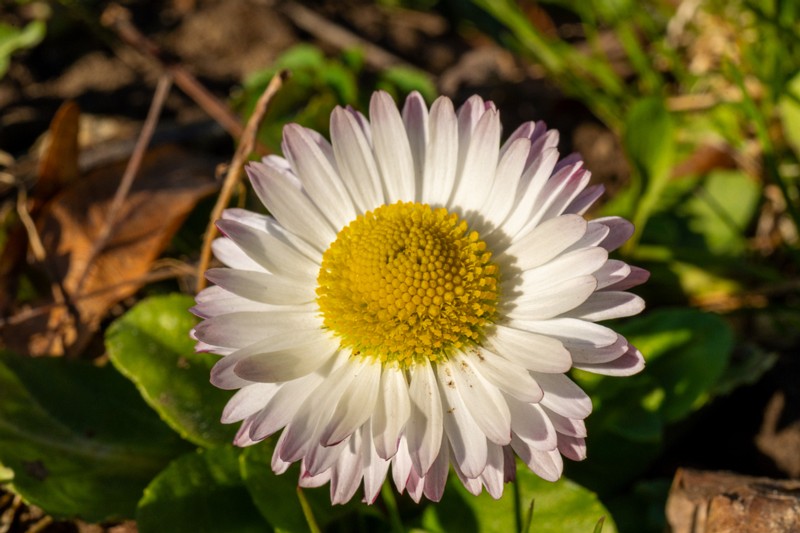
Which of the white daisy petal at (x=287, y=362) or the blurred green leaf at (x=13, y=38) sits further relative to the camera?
the blurred green leaf at (x=13, y=38)

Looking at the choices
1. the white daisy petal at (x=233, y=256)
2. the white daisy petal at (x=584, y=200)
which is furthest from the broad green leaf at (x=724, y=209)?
the white daisy petal at (x=233, y=256)

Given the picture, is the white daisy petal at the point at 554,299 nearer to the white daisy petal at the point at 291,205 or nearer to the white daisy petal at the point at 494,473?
the white daisy petal at the point at 494,473

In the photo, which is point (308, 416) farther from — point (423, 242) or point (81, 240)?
point (81, 240)

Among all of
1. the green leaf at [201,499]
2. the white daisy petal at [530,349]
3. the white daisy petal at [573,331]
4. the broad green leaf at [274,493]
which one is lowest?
the green leaf at [201,499]

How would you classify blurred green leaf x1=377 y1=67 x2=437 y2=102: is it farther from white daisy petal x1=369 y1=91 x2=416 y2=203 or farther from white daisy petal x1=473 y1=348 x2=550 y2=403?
→ white daisy petal x1=473 y1=348 x2=550 y2=403

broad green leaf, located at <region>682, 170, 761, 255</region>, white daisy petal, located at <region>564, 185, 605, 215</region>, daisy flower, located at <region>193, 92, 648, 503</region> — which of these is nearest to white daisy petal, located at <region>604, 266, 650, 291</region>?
daisy flower, located at <region>193, 92, 648, 503</region>
